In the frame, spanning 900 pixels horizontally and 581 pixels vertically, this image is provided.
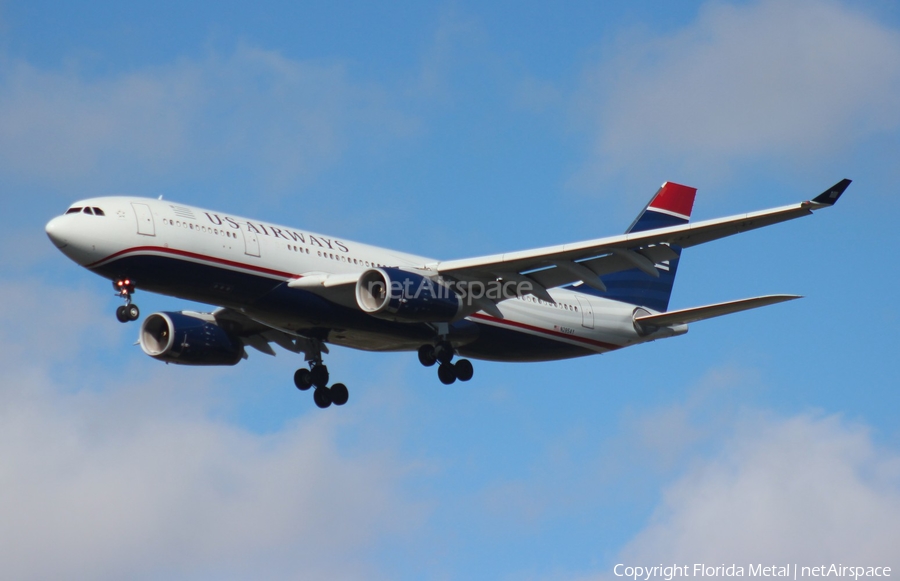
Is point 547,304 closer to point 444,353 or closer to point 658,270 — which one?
point 444,353

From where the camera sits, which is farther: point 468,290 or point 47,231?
point 468,290

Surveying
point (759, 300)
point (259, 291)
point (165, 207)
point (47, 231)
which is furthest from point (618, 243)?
point (47, 231)

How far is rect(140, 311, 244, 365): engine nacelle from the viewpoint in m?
38.4

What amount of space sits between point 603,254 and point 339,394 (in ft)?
34.5

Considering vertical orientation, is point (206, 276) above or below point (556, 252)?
below

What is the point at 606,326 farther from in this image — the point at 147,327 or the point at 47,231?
the point at 47,231

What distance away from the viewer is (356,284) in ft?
113

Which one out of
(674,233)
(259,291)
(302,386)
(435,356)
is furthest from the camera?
(302,386)

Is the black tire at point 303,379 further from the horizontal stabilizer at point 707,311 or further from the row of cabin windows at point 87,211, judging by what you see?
the horizontal stabilizer at point 707,311

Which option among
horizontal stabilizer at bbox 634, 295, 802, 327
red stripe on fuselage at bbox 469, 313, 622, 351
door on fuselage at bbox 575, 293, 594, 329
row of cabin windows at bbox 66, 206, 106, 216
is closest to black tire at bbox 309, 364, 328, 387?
red stripe on fuselage at bbox 469, 313, 622, 351

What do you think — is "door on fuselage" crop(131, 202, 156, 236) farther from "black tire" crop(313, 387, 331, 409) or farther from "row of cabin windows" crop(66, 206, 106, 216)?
"black tire" crop(313, 387, 331, 409)

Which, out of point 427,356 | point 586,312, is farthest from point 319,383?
point 586,312

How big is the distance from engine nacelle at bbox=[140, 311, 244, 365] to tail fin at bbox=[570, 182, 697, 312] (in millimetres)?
11776

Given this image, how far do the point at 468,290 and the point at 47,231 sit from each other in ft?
37.6
